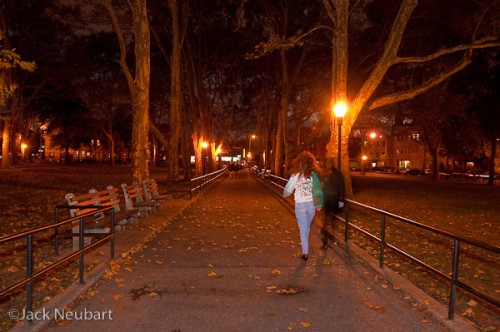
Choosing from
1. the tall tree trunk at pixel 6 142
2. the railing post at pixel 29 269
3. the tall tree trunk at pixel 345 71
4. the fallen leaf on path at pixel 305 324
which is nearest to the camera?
the railing post at pixel 29 269

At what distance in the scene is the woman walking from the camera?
808cm

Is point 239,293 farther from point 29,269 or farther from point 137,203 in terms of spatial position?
point 137,203

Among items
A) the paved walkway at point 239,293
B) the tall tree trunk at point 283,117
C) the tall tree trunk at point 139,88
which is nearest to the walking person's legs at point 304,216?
the paved walkway at point 239,293

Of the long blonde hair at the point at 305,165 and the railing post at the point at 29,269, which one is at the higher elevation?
the long blonde hair at the point at 305,165

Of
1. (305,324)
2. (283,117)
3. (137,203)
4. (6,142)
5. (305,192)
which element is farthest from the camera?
(6,142)

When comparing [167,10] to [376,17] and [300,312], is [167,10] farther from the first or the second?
[300,312]

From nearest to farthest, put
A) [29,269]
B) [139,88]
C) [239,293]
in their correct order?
[29,269] < [239,293] < [139,88]

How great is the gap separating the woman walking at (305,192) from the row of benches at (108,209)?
3.09 meters

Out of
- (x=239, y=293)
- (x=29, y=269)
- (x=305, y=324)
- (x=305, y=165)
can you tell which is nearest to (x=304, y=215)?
(x=305, y=165)

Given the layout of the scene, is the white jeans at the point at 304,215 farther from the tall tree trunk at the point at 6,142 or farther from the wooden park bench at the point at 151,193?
the tall tree trunk at the point at 6,142

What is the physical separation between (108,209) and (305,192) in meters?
3.27

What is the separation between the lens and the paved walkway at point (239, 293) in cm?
505

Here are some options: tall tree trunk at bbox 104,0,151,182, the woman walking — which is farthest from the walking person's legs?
tall tree trunk at bbox 104,0,151,182

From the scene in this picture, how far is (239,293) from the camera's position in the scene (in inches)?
242
